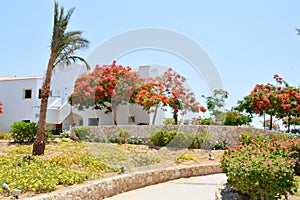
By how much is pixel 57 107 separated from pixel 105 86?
5.47 meters

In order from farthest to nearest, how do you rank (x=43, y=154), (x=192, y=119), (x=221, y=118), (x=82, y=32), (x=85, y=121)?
(x=85, y=121) → (x=221, y=118) → (x=192, y=119) → (x=82, y=32) → (x=43, y=154)

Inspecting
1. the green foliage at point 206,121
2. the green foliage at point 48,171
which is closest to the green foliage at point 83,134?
the green foliage at point 48,171

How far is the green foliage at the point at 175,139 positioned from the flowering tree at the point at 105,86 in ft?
23.6

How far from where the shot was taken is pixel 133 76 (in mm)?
25359

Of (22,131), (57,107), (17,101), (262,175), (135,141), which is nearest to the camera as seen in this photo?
(262,175)

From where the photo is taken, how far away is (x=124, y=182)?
9.76 meters

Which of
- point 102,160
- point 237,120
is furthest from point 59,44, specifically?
point 237,120

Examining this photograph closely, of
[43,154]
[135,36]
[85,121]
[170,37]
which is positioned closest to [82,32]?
[135,36]

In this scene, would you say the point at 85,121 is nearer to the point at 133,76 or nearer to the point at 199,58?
the point at 133,76

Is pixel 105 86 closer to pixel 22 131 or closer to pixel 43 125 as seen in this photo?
pixel 22 131

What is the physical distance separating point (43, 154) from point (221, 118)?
15973 mm

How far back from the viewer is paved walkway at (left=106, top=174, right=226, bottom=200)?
29.7 ft

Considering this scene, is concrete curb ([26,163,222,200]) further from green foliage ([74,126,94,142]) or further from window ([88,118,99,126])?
window ([88,118,99,126])

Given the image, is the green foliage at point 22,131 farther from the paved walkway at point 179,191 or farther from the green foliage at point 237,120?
the green foliage at point 237,120
